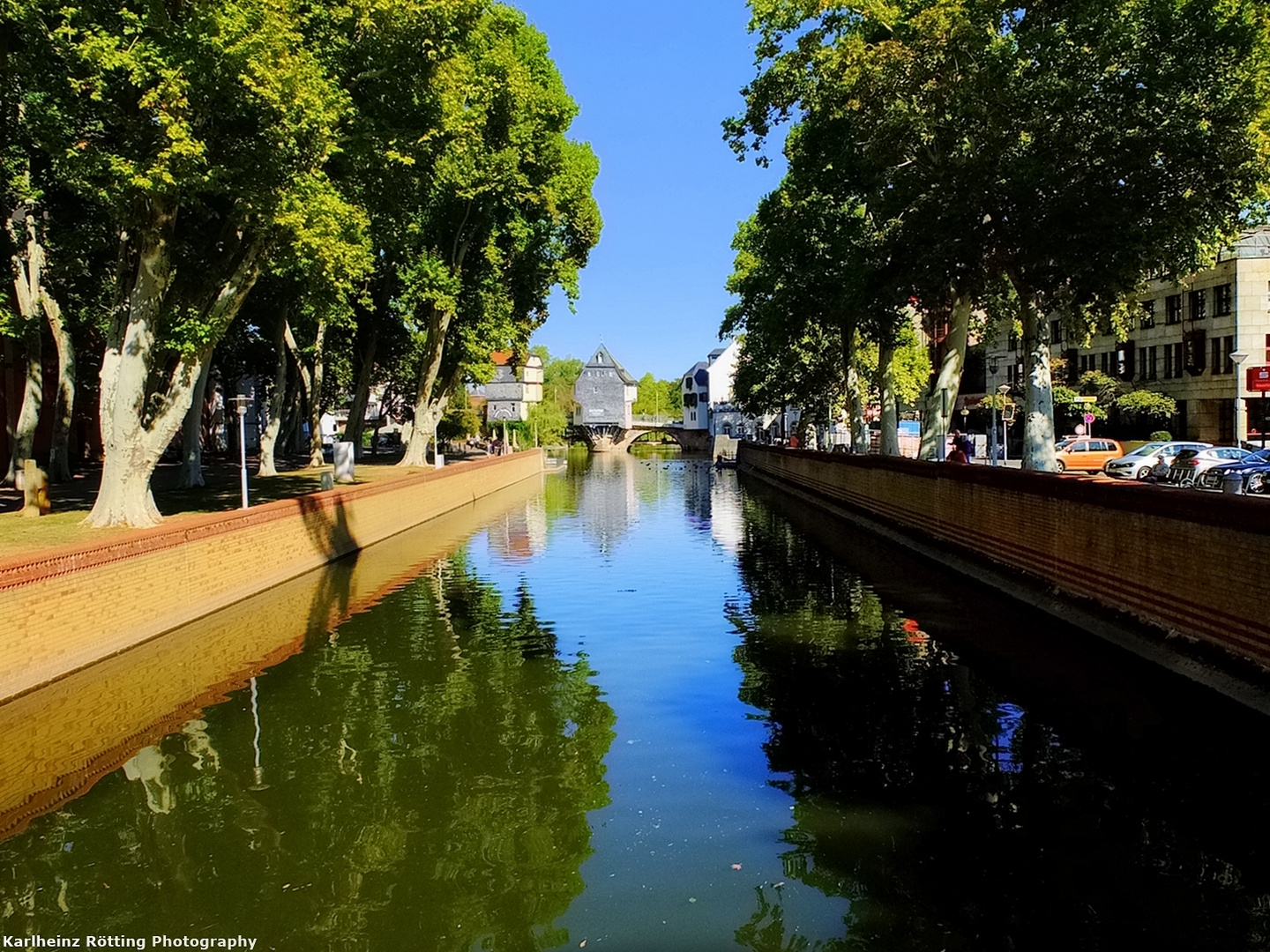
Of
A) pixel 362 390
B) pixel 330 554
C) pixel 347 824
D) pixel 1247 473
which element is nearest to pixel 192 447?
pixel 330 554

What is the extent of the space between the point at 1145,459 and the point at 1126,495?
2743cm

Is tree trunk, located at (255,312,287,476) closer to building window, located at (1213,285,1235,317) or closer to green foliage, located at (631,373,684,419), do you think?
building window, located at (1213,285,1235,317)

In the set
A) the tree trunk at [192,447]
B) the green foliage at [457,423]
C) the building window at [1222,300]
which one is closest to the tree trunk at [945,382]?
the tree trunk at [192,447]

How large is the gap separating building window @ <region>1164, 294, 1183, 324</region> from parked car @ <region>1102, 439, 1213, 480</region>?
20.3 m

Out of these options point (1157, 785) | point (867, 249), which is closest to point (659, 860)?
point (1157, 785)

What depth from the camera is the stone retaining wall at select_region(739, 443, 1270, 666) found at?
11.3 metres

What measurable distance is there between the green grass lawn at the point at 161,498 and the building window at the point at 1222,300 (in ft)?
134

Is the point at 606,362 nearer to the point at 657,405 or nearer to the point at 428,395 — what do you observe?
the point at 657,405

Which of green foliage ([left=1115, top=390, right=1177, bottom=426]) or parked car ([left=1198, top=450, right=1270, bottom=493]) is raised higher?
green foliage ([left=1115, top=390, right=1177, bottom=426])

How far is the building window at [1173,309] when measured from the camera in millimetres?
56438

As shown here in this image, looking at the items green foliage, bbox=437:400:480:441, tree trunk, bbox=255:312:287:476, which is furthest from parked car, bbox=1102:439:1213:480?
green foliage, bbox=437:400:480:441

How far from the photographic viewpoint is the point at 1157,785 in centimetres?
925

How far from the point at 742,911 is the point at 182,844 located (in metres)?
4.45

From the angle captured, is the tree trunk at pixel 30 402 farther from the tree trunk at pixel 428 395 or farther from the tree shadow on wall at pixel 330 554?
the tree trunk at pixel 428 395
